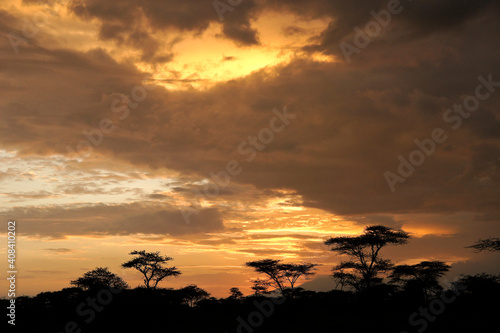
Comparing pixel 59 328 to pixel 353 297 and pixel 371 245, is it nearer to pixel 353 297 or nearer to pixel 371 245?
pixel 353 297

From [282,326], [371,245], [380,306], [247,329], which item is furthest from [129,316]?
[371,245]

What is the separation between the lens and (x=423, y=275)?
231 feet

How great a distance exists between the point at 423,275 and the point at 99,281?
49.1m

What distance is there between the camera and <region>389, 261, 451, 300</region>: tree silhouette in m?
67.1

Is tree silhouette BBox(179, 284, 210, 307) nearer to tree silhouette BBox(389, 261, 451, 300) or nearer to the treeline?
the treeline

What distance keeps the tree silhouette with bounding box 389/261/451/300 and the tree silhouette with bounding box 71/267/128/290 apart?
40.7 m

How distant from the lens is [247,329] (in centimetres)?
4478

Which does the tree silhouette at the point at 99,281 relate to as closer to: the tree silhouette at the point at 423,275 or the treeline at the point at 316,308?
the treeline at the point at 316,308

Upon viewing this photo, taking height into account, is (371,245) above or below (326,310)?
above

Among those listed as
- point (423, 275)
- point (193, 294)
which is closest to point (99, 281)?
point (193, 294)

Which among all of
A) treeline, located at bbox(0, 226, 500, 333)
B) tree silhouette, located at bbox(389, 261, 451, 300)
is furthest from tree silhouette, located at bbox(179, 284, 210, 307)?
tree silhouette, located at bbox(389, 261, 451, 300)

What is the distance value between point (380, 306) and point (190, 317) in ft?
72.4

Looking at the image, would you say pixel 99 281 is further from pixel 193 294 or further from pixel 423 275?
pixel 423 275

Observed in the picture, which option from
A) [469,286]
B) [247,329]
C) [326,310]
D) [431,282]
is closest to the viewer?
[247,329]
